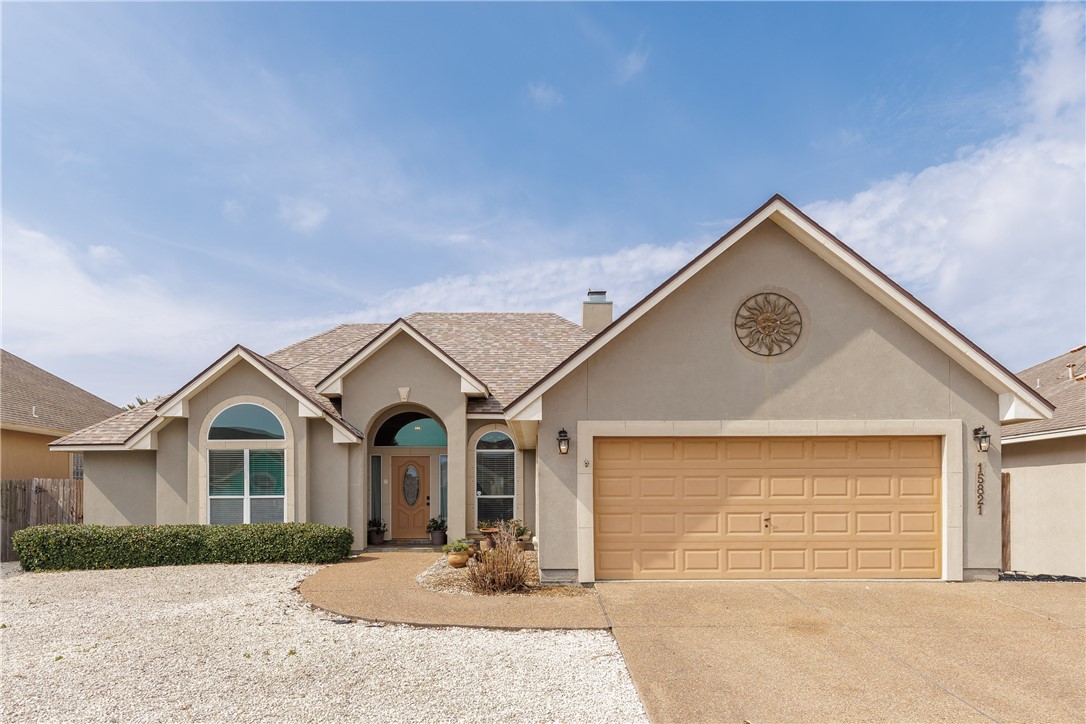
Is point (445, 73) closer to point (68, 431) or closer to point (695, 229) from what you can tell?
point (695, 229)

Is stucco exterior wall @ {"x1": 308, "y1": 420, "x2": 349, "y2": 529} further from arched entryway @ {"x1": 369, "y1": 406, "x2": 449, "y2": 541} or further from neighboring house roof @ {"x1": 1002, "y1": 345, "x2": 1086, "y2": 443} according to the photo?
neighboring house roof @ {"x1": 1002, "y1": 345, "x2": 1086, "y2": 443}

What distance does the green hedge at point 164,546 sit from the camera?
42.6 ft

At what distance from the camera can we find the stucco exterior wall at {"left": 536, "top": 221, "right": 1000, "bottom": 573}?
1067cm

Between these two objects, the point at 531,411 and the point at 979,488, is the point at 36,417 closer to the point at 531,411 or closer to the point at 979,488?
the point at 531,411

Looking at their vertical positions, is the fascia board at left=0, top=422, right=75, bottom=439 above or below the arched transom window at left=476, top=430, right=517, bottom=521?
above

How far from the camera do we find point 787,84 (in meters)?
13.4

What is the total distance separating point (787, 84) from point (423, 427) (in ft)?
37.7

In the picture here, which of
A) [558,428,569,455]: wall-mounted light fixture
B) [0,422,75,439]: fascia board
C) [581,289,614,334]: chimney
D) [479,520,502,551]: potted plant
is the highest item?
[581,289,614,334]: chimney

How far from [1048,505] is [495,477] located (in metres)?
12.4

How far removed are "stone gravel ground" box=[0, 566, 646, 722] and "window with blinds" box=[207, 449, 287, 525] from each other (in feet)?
15.1

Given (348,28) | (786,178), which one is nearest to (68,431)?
(348,28)

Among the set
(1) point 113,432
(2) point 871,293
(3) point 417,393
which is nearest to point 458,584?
(3) point 417,393

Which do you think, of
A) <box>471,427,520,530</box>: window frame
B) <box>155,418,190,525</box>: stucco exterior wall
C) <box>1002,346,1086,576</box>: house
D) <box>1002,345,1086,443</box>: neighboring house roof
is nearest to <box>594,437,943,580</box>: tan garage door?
<box>1002,345,1086,443</box>: neighboring house roof

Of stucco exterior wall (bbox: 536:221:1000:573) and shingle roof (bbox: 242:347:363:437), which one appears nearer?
stucco exterior wall (bbox: 536:221:1000:573)
